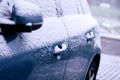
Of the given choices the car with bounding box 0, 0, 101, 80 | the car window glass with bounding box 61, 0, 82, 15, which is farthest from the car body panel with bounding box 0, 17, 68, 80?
the car window glass with bounding box 61, 0, 82, 15

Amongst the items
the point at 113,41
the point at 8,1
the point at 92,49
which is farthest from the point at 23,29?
the point at 113,41

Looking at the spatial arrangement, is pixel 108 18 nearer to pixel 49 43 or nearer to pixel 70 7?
pixel 70 7

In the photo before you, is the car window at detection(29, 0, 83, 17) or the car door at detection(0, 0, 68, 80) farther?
the car window at detection(29, 0, 83, 17)

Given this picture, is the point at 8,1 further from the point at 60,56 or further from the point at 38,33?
the point at 60,56

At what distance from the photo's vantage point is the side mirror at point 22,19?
7.85 feet

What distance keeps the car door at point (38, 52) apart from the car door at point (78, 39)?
0.20 meters

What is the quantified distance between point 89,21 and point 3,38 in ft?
7.62

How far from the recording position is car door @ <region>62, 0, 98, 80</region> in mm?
3535

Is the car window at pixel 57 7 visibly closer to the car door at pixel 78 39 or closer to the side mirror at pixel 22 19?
the car door at pixel 78 39

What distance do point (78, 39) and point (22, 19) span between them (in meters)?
1.42

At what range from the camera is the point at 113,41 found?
13.3 m

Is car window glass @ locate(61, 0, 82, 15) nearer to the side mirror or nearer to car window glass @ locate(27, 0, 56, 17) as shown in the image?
car window glass @ locate(27, 0, 56, 17)

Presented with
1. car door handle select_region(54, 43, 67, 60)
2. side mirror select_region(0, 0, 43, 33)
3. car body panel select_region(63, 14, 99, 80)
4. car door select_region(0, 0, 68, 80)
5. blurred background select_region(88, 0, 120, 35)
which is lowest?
blurred background select_region(88, 0, 120, 35)

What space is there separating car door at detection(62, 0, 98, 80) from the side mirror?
97 centimetres
